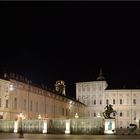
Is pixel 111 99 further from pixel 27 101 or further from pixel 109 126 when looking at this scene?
pixel 109 126

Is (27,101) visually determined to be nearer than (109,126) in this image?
No

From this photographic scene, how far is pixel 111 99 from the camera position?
119 metres

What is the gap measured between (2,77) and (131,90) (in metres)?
63.6

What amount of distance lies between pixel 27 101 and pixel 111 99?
53.1 metres

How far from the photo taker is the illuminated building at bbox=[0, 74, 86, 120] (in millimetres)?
60094

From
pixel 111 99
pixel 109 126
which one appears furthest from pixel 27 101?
pixel 111 99

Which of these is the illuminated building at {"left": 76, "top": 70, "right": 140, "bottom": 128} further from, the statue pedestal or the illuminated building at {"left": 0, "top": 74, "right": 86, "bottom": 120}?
the statue pedestal

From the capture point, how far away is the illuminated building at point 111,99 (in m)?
117

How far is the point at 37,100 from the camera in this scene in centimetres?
7538

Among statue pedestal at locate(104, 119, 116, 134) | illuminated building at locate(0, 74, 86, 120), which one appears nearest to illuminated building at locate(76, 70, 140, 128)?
illuminated building at locate(0, 74, 86, 120)

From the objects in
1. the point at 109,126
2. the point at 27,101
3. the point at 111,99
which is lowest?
the point at 109,126

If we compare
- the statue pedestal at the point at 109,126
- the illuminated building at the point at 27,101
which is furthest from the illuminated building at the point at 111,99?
the statue pedestal at the point at 109,126

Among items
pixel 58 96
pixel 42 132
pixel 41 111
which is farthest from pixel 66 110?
pixel 42 132

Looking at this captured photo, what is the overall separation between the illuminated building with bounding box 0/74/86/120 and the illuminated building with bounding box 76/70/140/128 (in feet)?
75.7
